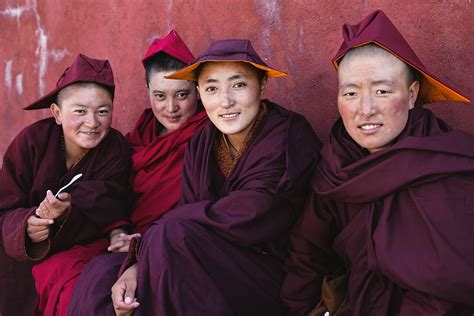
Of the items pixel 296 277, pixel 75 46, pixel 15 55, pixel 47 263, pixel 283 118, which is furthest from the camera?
pixel 15 55

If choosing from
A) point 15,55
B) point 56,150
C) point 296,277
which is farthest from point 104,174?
point 15,55

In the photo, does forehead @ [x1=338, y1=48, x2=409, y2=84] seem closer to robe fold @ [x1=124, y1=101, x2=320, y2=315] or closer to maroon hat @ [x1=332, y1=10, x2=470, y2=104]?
maroon hat @ [x1=332, y1=10, x2=470, y2=104]

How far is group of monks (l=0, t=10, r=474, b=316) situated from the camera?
199cm

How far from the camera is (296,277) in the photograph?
7.94 ft

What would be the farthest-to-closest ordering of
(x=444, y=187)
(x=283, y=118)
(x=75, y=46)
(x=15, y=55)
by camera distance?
(x=15, y=55)
(x=75, y=46)
(x=283, y=118)
(x=444, y=187)

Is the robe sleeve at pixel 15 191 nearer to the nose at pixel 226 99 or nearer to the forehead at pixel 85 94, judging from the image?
the forehead at pixel 85 94

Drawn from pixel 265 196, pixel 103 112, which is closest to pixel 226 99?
pixel 265 196

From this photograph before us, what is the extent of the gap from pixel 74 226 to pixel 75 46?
2348 mm

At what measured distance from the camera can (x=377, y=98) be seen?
2188mm

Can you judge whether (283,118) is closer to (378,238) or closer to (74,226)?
(378,238)

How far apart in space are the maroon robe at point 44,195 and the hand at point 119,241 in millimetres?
75

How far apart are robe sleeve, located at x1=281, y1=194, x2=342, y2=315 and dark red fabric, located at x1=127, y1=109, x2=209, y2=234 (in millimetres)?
826

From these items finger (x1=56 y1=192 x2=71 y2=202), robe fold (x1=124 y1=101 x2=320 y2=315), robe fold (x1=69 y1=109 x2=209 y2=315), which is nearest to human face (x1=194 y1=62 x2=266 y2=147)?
robe fold (x1=124 y1=101 x2=320 y2=315)

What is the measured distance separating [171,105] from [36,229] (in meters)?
0.92
